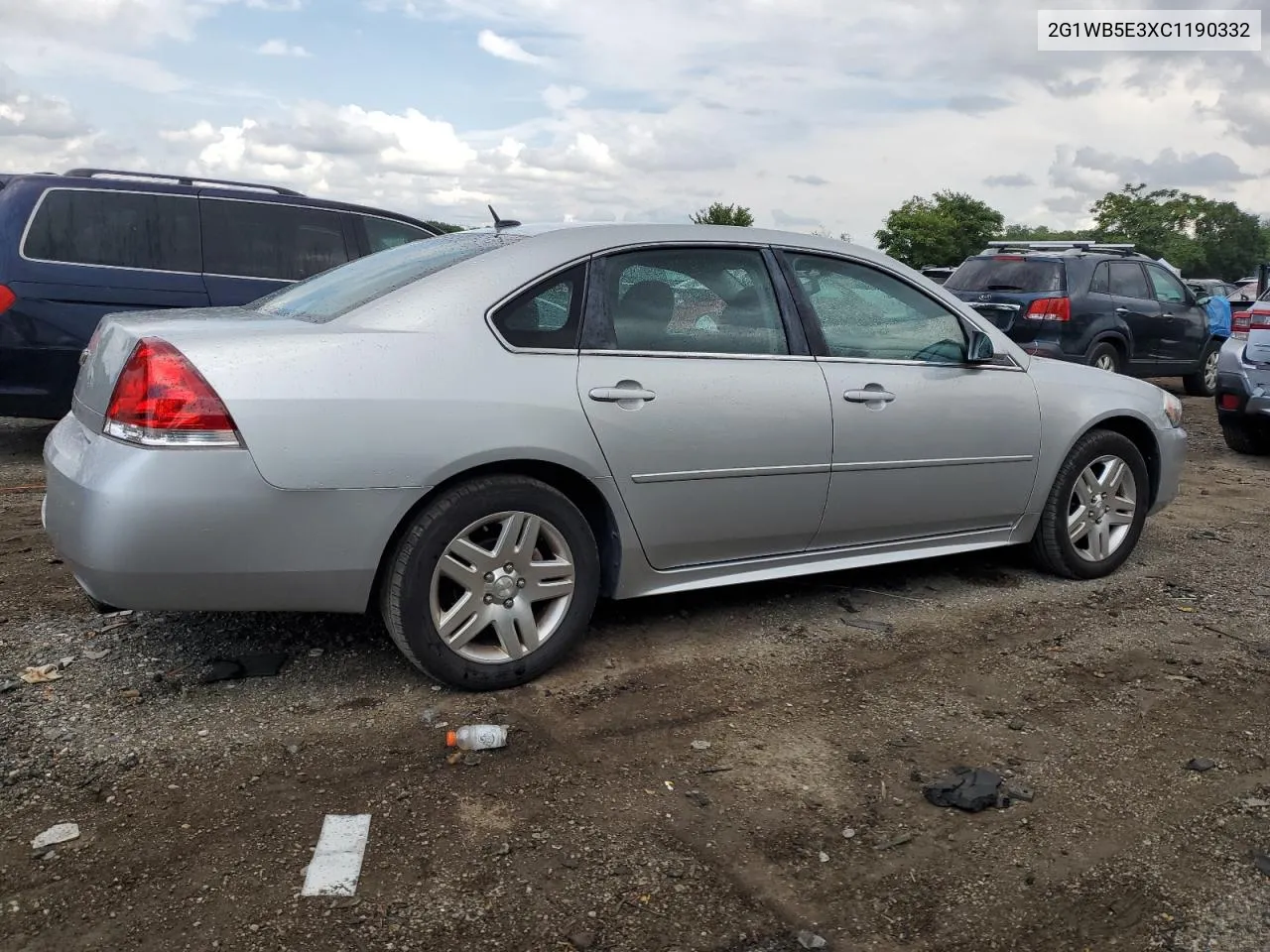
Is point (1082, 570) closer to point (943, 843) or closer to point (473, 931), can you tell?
point (943, 843)

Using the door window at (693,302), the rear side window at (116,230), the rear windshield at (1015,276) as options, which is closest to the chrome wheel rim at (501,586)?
the door window at (693,302)

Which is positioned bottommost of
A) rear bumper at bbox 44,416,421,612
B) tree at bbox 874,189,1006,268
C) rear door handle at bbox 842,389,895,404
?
rear bumper at bbox 44,416,421,612

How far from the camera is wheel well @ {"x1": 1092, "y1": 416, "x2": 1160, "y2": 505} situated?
5.22 m

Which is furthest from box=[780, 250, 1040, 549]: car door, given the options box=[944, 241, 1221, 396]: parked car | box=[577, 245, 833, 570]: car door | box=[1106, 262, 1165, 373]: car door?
box=[1106, 262, 1165, 373]: car door

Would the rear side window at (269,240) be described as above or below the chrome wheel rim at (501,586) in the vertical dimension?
above

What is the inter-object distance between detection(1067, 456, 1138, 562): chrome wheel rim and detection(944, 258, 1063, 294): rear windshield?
6577mm

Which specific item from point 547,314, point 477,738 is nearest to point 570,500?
point 547,314

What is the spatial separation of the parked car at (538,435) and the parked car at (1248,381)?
459 centimetres

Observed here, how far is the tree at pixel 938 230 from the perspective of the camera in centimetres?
7531

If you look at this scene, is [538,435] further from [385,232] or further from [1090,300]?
[1090,300]

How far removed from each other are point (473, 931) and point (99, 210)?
6.30 meters

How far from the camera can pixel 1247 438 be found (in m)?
9.12

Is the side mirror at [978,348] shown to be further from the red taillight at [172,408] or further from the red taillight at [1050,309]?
the red taillight at [1050,309]

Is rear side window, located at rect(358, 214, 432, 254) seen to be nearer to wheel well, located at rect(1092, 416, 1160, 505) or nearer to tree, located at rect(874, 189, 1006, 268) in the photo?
wheel well, located at rect(1092, 416, 1160, 505)
